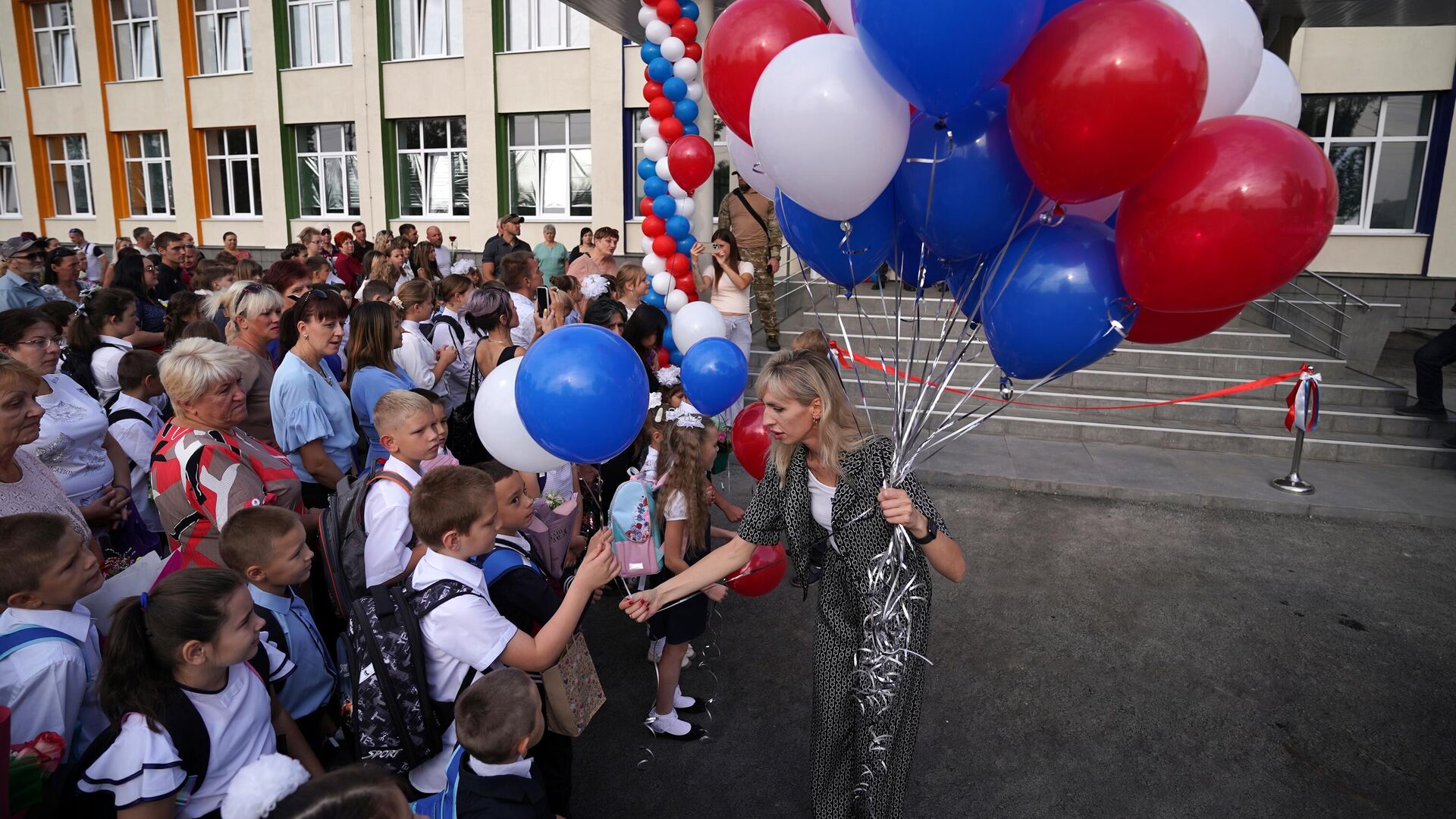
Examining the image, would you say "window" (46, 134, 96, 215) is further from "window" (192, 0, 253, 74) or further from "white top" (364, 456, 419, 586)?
"white top" (364, 456, 419, 586)

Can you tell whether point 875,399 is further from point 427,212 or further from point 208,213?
point 208,213

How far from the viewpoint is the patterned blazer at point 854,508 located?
261 cm

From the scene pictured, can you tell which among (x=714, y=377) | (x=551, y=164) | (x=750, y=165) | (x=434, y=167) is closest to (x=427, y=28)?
(x=434, y=167)

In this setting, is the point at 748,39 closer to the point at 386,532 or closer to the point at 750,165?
the point at 750,165

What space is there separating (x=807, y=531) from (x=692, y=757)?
4.57 feet

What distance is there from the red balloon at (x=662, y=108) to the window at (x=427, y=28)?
42.4 ft

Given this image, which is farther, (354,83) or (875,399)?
(354,83)

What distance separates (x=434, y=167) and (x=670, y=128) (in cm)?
1355

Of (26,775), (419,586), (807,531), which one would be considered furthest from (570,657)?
(26,775)

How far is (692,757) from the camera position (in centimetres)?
347

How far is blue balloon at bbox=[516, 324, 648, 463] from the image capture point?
269cm

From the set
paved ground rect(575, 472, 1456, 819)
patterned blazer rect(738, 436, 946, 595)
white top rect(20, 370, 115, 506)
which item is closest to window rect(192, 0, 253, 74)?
white top rect(20, 370, 115, 506)

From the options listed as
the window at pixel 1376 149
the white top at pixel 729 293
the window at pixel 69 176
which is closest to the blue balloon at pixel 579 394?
the white top at pixel 729 293

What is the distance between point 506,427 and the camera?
2.97 meters
